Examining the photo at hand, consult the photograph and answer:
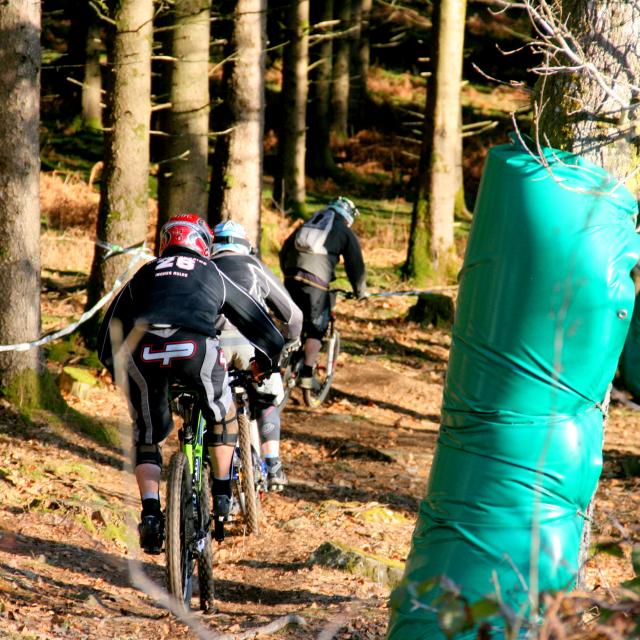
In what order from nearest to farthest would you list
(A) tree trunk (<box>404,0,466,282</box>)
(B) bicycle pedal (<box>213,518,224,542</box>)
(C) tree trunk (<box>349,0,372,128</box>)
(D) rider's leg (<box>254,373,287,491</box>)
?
(B) bicycle pedal (<box>213,518,224,542</box>) → (D) rider's leg (<box>254,373,287,491</box>) → (A) tree trunk (<box>404,0,466,282</box>) → (C) tree trunk (<box>349,0,372,128</box>)

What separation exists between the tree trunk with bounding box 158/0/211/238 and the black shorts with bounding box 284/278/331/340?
5.46ft

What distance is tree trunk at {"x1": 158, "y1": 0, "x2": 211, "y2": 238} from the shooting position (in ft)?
36.8

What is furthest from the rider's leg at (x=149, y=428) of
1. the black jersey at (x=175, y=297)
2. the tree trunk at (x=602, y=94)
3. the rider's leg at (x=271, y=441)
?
the tree trunk at (x=602, y=94)

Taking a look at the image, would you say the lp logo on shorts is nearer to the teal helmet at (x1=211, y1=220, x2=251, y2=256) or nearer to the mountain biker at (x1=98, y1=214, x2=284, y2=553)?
the mountain biker at (x1=98, y1=214, x2=284, y2=553)

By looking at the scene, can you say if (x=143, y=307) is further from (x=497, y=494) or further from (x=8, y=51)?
(x=8, y=51)

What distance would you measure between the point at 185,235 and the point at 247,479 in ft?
6.92

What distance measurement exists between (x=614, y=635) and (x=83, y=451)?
6.94 meters

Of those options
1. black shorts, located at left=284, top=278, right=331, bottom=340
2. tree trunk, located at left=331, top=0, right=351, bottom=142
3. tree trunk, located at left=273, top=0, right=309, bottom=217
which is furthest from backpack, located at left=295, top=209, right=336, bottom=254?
tree trunk, located at left=331, top=0, right=351, bottom=142

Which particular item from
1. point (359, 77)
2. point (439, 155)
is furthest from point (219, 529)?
point (359, 77)

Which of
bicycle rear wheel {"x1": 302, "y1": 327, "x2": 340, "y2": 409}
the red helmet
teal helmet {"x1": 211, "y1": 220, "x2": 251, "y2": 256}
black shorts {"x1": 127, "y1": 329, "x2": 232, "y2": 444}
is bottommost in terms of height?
bicycle rear wheel {"x1": 302, "y1": 327, "x2": 340, "y2": 409}

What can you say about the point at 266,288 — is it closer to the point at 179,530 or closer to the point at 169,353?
the point at 169,353

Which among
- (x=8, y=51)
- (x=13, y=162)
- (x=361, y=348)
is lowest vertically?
(x=361, y=348)

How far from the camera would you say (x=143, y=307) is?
17.6ft

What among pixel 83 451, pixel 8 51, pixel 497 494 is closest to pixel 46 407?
pixel 83 451
